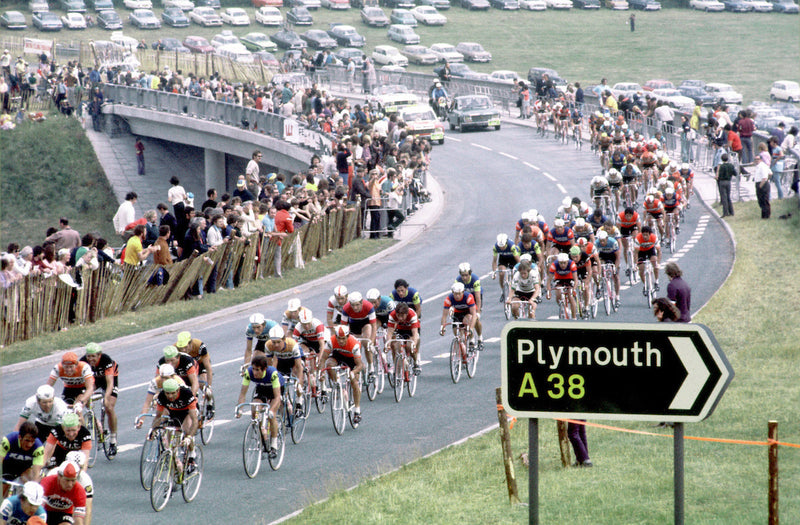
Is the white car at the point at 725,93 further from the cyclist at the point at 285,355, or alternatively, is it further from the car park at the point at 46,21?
the cyclist at the point at 285,355

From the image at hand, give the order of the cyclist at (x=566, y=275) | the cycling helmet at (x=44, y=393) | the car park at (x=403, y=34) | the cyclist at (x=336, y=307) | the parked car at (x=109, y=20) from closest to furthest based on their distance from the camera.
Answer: the cycling helmet at (x=44, y=393) → the cyclist at (x=336, y=307) → the cyclist at (x=566, y=275) → the parked car at (x=109, y=20) → the car park at (x=403, y=34)

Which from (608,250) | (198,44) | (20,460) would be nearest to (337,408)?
(20,460)

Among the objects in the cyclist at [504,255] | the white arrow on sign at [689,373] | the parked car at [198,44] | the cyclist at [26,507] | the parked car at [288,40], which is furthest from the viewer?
the parked car at [288,40]

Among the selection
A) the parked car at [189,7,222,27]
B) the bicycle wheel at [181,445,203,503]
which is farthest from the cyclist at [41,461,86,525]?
the parked car at [189,7,222,27]

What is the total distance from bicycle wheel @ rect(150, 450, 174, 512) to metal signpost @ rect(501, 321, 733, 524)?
7.23 metres

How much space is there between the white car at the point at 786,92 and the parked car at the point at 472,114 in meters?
23.9

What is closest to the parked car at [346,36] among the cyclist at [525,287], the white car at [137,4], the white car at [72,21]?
the white car at [137,4]

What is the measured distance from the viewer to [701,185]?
38188 mm

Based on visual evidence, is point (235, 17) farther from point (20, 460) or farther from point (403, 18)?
point (20, 460)

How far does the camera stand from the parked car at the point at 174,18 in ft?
259

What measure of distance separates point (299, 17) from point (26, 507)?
7670 cm

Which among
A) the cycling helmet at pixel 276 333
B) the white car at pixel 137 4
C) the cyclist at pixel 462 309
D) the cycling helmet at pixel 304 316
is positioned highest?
the white car at pixel 137 4

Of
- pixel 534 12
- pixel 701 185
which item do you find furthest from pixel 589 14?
pixel 701 185

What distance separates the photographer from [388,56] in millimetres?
71812
